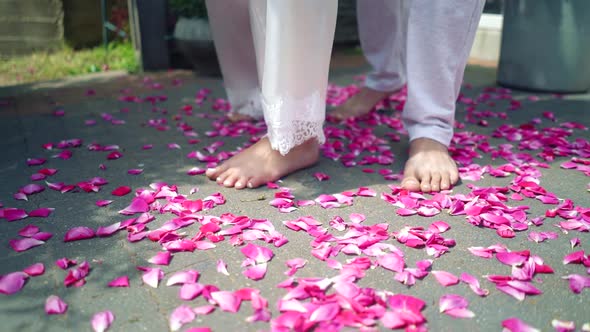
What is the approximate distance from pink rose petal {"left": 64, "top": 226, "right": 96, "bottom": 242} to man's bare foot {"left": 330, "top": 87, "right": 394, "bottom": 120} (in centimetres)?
171

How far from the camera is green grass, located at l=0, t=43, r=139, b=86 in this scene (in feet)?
13.8

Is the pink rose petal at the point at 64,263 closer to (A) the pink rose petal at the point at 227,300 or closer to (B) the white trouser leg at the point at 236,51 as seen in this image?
(A) the pink rose petal at the point at 227,300

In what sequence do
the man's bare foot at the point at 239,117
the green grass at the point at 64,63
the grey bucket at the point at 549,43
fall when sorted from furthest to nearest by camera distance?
the green grass at the point at 64,63 → the grey bucket at the point at 549,43 → the man's bare foot at the point at 239,117

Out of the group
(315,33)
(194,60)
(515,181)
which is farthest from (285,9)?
(194,60)

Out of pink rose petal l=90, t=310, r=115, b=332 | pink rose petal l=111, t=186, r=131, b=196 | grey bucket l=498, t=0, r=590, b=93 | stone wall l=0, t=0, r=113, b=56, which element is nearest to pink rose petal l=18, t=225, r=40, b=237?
pink rose petal l=111, t=186, r=131, b=196

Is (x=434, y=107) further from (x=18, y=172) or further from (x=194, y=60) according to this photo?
(x=194, y=60)

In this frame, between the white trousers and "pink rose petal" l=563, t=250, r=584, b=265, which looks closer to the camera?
"pink rose petal" l=563, t=250, r=584, b=265

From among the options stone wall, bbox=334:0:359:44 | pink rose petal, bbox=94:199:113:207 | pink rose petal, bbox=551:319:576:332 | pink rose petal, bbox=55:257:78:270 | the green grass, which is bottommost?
pink rose petal, bbox=551:319:576:332

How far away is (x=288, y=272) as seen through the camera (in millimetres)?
1360

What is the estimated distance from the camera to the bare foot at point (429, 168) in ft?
6.28

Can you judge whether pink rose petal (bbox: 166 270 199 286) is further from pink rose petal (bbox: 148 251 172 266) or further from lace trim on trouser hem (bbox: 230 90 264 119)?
lace trim on trouser hem (bbox: 230 90 264 119)

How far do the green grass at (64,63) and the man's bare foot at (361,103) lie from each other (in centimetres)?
230

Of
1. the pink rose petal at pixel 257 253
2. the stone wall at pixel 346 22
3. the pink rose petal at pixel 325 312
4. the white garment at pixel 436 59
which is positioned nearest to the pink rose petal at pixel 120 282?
the pink rose petal at pixel 257 253

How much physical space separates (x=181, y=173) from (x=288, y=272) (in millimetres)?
912
